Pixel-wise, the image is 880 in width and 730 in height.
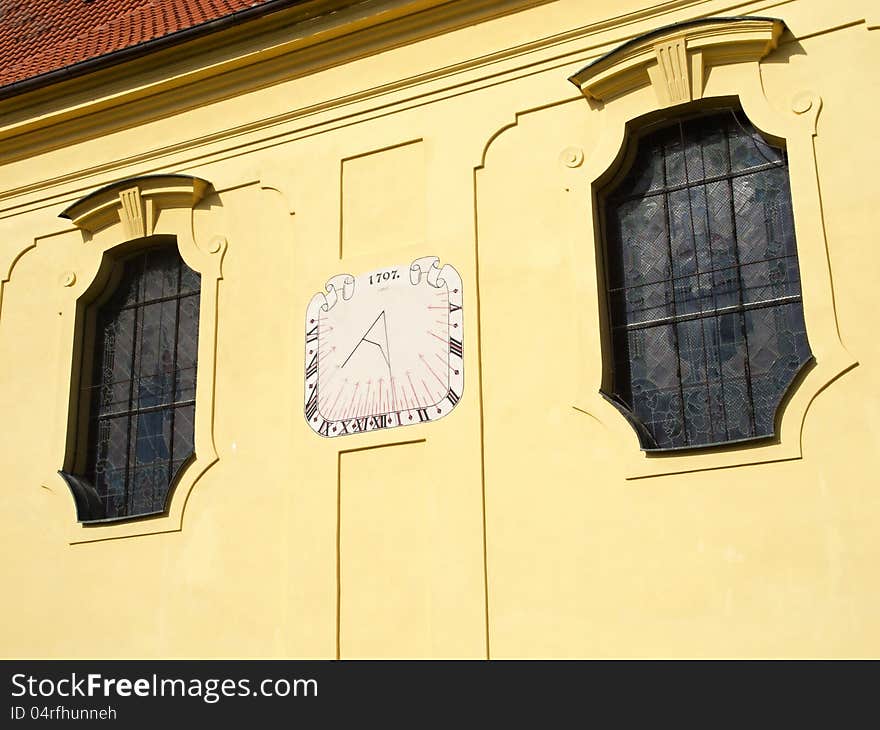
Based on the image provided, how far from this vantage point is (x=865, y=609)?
749 centimetres

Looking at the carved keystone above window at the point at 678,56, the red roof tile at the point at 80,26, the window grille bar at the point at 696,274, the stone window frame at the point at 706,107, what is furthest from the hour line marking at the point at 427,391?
the red roof tile at the point at 80,26

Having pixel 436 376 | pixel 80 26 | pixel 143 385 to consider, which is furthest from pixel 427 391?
pixel 80 26

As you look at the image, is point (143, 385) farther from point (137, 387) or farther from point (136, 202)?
point (136, 202)

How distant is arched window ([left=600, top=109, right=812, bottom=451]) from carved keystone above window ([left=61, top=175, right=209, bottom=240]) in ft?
10.9

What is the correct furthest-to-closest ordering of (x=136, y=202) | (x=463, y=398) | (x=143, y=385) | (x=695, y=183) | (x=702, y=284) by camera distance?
(x=136, y=202) < (x=143, y=385) < (x=695, y=183) < (x=463, y=398) < (x=702, y=284)

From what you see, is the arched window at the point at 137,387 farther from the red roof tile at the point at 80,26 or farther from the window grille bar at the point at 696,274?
the window grille bar at the point at 696,274

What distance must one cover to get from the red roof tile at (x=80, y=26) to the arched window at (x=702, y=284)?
131 inches

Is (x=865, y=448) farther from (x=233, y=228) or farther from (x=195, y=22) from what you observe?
(x=195, y=22)

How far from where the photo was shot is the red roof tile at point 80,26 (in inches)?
436

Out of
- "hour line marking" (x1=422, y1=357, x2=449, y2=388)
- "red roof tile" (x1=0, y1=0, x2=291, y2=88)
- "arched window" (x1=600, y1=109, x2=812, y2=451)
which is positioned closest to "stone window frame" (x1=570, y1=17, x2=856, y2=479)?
"arched window" (x1=600, y1=109, x2=812, y2=451)

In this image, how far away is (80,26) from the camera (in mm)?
12562

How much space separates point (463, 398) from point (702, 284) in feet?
5.60
